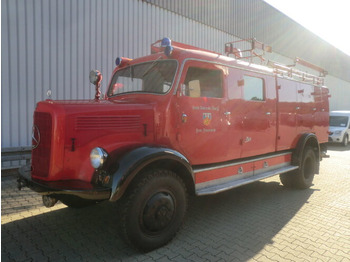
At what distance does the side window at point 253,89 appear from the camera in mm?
4379

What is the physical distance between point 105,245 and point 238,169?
2268 mm

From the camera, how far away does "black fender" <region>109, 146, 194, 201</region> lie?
2691 millimetres

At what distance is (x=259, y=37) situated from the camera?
14.1m

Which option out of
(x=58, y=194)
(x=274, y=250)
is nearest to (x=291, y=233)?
(x=274, y=250)

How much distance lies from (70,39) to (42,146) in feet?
15.8

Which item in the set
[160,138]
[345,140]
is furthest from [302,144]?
[345,140]

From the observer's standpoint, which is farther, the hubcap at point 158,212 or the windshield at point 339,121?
the windshield at point 339,121

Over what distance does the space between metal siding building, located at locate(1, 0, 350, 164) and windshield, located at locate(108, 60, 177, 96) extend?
3358 millimetres

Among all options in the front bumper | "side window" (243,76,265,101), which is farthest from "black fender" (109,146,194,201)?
"side window" (243,76,265,101)

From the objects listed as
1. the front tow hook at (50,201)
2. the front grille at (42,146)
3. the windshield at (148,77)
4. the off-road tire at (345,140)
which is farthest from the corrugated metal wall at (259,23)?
the front tow hook at (50,201)

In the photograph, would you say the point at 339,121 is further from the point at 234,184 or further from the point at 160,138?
the point at 160,138

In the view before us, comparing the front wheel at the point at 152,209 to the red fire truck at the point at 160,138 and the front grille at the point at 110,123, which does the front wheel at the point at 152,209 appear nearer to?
the red fire truck at the point at 160,138

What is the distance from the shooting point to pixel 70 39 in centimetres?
695

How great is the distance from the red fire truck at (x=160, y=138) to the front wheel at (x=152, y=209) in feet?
0.04
